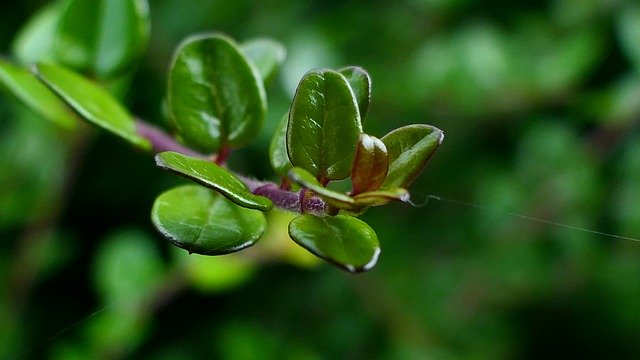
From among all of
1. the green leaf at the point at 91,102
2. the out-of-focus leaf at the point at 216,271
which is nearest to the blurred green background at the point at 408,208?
the out-of-focus leaf at the point at 216,271

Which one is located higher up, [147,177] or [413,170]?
[413,170]

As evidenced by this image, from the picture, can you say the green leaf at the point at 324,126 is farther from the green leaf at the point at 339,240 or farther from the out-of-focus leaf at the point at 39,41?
the out-of-focus leaf at the point at 39,41

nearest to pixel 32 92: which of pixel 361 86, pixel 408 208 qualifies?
pixel 361 86

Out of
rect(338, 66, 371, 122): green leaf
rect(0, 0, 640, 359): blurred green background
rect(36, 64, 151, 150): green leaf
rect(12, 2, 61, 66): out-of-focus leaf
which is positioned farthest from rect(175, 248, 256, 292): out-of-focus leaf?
rect(338, 66, 371, 122): green leaf

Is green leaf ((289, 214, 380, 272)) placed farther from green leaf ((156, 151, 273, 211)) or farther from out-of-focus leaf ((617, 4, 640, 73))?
out-of-focus leaf ((617, 4, 640, 73))

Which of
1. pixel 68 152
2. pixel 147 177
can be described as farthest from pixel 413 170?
pixel 147 177

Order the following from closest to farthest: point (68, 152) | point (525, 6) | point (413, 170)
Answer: point (413, 170)
point (68, 152)
point (525, 6)

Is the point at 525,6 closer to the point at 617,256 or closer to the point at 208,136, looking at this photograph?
the point at 617,256

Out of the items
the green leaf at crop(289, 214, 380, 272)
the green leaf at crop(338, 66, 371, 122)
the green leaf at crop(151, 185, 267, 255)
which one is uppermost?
the green leaf at crop(338, 66, 371, 122)
